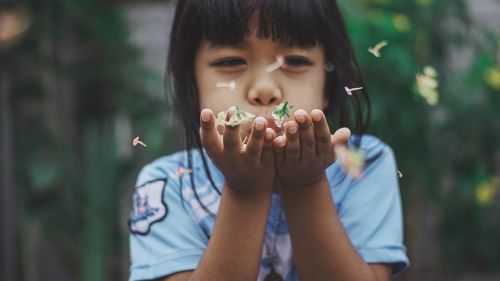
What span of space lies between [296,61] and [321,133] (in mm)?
283

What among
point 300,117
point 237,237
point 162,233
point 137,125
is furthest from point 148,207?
point 137,125

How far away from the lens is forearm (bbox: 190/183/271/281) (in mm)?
1246

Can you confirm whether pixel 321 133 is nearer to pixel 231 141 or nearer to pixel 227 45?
pixel 231 141

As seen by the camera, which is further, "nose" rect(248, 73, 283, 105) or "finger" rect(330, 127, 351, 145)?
"nose" rect(248, 73, 283, 105)

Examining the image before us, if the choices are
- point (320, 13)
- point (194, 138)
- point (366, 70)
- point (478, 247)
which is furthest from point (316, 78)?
point (478, 247)

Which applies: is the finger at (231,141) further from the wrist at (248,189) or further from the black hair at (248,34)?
the black hair at (248,34)

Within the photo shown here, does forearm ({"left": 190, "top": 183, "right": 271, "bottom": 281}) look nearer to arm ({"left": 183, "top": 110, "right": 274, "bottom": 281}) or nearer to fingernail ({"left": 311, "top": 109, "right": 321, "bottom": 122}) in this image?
arm ({"left": 183, "top": 110, "right": 274, "bottom": 281})

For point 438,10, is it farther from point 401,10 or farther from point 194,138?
point 194,138

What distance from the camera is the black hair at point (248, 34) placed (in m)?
1.33

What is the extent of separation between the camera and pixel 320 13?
4.58 ft

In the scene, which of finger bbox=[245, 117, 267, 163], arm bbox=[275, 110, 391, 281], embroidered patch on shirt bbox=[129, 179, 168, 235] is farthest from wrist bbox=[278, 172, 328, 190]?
embroidered patch on shirt bbox=[129, 179, 168, 235]

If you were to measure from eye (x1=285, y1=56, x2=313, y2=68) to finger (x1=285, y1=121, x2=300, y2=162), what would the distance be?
25cm

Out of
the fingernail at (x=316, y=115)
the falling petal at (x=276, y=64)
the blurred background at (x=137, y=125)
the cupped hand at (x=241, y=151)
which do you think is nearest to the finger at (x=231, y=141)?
the cupped hand at (x=241, y=151)

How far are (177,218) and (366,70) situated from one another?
4.06 ft
